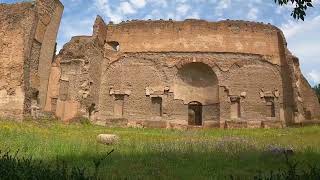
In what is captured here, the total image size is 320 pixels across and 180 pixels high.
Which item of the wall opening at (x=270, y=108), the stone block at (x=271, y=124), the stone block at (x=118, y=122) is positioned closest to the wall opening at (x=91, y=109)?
the stone block at (x=118, y=122)

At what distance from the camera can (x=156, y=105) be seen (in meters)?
27.6

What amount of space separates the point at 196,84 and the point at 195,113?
9.83 ft

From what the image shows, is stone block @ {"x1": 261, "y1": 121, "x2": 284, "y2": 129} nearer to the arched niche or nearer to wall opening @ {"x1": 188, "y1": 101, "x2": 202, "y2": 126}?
the arched niche

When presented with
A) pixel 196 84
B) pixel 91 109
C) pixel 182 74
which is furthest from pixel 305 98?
pixel 91 109

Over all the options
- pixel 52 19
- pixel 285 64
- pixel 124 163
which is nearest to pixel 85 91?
pixel 52 19

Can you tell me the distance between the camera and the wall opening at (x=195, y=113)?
28.6 m

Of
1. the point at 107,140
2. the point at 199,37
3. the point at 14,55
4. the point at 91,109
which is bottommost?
the point at 107,140

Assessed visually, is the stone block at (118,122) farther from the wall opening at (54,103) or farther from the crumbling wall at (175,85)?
the wall opening at (54,103)

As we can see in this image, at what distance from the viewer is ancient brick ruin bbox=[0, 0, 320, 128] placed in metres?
26.7

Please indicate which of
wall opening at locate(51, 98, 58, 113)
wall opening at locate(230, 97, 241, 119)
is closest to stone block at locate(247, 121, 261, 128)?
wall opening at locate(230, 97, 241, 119)

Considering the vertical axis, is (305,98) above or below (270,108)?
above

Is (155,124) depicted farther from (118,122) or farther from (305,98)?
(305,98)

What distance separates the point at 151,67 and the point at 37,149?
17710 mm

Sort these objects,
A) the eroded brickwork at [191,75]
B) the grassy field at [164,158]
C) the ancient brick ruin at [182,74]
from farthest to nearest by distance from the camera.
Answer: the eroded brickwork at [191,75] < the ancient brick ruin at [182,74] < the grassy field at [164,158]
